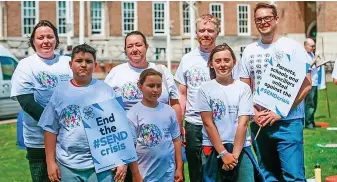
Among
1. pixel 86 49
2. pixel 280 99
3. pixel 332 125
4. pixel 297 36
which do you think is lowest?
Answer: pixel 332 125

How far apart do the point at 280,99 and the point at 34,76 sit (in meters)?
2.45

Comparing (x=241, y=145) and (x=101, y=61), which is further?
(x=101, y=61)

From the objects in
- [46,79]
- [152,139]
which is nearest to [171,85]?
[152,139]

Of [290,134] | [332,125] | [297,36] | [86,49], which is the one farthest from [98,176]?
[297,36]

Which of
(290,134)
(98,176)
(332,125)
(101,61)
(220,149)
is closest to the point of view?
(98,176)

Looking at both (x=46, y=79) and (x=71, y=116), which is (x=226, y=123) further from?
(x=46, y=79)

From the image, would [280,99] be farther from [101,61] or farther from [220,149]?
[101,61]

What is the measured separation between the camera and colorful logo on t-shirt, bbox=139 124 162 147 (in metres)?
5.85

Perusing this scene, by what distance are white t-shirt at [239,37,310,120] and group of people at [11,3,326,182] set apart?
0.01 meters

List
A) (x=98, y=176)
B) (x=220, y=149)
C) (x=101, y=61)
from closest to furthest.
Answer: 1. (x=98, y=176)
2. (x=220, y=149)
3. (x=101, y=61)

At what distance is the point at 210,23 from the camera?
6.48 metres

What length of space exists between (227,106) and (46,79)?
67.8 inches

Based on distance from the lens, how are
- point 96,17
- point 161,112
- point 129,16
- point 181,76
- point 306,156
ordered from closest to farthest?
1. point 161,112
2. point 181,76
3. point 306,156
4. point 96,17
5. point 129,16

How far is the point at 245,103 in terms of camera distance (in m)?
5.77
